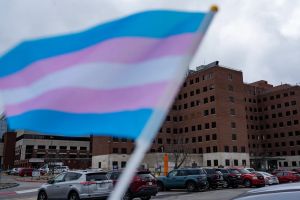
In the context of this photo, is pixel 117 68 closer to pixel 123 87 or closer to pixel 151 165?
pixel 123 87

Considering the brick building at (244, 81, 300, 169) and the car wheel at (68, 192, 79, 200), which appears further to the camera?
the brick building at (244, 81, 300, 169)

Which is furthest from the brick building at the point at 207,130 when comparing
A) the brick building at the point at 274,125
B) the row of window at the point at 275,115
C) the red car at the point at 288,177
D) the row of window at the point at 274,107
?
the red car at the point at 288,177

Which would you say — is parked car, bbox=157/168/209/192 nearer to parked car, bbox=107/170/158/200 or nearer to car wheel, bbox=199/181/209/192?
car wheel, bbox=199/181/209/192

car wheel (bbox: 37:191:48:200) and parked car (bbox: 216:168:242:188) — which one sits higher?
parked car (bbox: 216:168:242:188)

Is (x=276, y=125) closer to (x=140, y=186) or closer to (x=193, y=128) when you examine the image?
(x=193, y=128)

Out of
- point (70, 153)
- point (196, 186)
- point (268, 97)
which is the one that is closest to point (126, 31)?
point (196, 186)

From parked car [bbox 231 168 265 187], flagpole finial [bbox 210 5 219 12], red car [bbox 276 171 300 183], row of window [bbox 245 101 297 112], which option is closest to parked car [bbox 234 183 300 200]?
flagpole finial [bbox 210 5 219 12]

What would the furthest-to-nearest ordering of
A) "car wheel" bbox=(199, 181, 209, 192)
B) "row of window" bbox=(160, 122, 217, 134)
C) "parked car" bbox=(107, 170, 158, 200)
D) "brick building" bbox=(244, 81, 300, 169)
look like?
"brick building" bbox=(244, 81, 300, 169) < "row of window" bbox=(160, 122, 217, 134) < "car wheel" bbox=(199, 181, 209, 192) < "parked car" bbox=(107, 170, 158, 200)

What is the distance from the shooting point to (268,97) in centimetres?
11775

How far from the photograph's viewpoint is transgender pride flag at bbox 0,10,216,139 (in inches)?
128

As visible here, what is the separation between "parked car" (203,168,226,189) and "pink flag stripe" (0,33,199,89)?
1046 inches

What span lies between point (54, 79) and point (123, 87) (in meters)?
0.83

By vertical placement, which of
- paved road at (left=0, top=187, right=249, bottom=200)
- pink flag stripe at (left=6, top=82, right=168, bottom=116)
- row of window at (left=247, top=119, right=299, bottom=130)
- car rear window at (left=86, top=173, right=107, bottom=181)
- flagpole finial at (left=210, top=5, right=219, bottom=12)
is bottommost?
paved road at (left=0, top=187, right=249, bottom=200)

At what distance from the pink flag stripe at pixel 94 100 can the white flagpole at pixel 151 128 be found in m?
0.14
